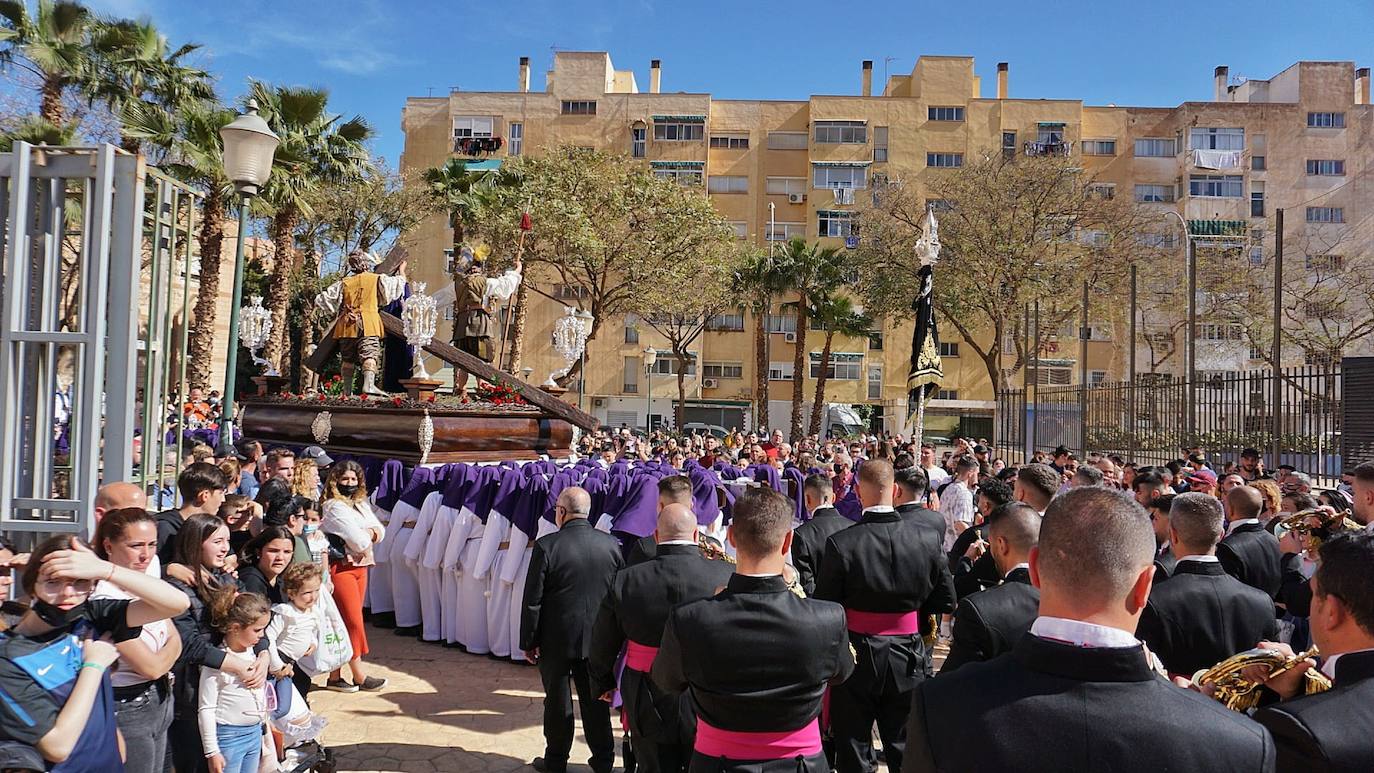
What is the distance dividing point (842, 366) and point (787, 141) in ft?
41.9

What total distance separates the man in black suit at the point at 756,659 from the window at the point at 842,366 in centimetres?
4371

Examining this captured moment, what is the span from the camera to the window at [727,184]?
160 feet

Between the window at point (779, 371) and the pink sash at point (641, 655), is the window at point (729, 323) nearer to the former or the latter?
the window at point (779, 371)

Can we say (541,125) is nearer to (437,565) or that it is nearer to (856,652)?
(437,565)

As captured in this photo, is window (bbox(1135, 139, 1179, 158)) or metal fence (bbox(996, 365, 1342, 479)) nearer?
metal fence (bbox(996, 365, 1342, 479))

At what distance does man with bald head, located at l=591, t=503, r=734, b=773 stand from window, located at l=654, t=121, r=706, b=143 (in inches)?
1785

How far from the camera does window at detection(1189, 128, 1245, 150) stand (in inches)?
1822

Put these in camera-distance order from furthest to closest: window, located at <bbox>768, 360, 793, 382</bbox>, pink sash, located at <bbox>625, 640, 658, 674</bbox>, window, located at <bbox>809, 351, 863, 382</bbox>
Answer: window, located at <bbox>768, 360, 793, 382</bbox>, window, located at <bbox>809, 351, 863, 382</bbox>, pink sash, located at <bbox>625, 640, 658, 674</bbox>

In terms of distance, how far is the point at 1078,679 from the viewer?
75.2 inches

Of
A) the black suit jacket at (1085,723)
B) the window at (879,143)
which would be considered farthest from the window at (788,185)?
the black suit jacket at (1085,723)

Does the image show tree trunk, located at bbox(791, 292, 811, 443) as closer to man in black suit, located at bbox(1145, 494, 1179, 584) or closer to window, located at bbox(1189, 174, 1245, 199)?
window, located at bbox(1189, 174, 1245, 199)

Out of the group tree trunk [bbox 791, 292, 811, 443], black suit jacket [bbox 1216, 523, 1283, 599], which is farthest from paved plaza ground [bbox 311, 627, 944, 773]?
tree trunk [bbox 791, 292, 811, 443]

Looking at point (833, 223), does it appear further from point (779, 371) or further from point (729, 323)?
point (779, 371)

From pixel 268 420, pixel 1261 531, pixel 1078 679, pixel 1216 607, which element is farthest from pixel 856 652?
pixel 268 420
